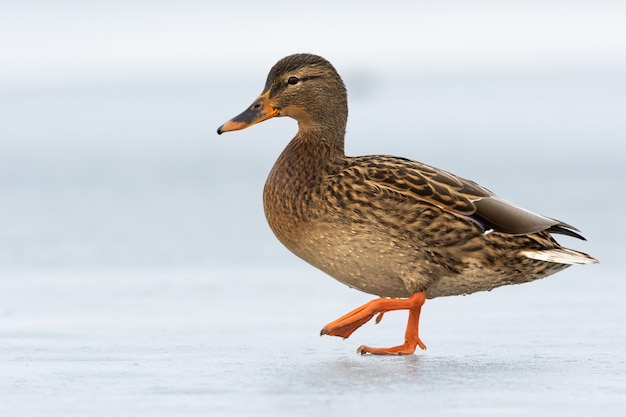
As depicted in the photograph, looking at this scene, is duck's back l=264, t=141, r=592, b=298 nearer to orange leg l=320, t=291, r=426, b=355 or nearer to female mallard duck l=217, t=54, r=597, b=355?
female mallard duck l=217, t=54, r=597, b=355

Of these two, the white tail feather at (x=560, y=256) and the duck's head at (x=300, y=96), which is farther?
the duck's head at (x=300, y=96)

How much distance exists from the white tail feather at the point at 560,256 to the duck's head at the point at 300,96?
1074 mm

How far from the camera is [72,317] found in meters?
6.32

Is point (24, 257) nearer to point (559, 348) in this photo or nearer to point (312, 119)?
point (312, 119)

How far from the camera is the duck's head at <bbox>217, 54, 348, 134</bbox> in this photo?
19.1ft

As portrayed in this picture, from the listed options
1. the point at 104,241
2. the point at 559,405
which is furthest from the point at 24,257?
the point at 559,405

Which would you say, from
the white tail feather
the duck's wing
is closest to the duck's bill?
the duck's wing

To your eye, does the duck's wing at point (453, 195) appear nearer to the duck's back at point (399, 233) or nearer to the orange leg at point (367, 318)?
the duck's back at point (399, 233)

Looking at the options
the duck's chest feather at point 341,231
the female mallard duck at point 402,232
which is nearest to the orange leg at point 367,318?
the female mallard duck at point 402,232

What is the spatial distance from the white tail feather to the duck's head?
3.52ft

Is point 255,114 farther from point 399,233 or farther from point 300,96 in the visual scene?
point 399,233

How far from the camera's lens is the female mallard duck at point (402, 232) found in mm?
5297

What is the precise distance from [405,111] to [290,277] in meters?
43.0

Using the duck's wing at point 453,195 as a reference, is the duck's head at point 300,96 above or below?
above
